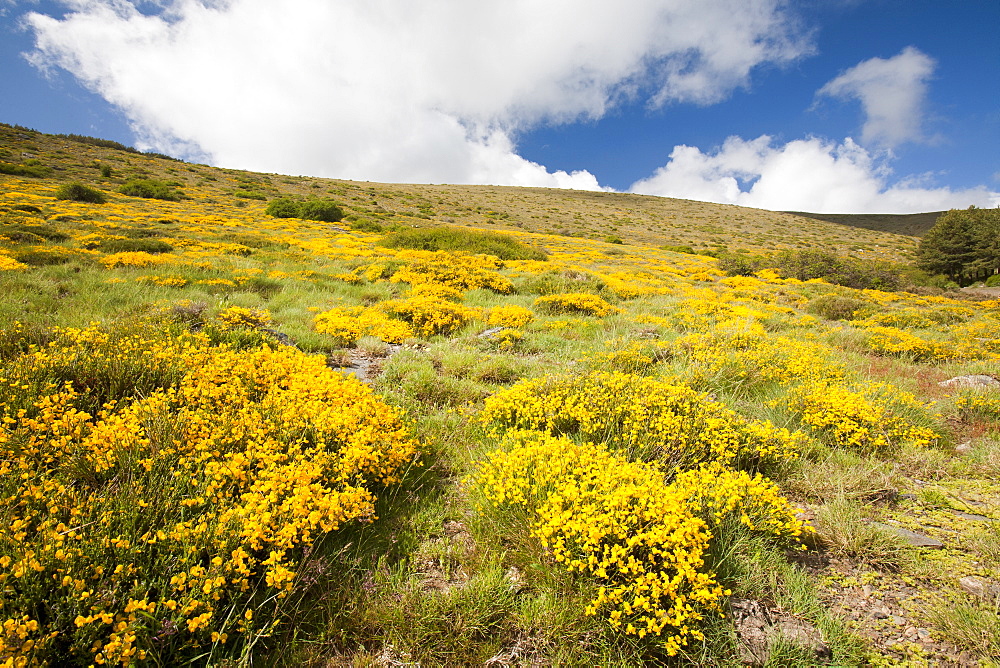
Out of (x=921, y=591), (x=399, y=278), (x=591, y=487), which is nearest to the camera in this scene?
(x=921, y=591)

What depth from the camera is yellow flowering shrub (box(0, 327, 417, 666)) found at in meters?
1.81

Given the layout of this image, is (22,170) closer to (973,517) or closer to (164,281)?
(164,281)

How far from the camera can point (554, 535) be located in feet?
8.59

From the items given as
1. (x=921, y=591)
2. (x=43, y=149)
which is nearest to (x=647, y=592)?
(x=921, y=591)

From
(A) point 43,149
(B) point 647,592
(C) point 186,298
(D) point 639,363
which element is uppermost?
(A) point 43,149

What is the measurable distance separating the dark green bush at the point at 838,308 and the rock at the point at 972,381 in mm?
5897

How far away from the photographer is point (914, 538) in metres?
2.87

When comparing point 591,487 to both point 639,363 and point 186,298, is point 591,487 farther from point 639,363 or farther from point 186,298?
point 186,298

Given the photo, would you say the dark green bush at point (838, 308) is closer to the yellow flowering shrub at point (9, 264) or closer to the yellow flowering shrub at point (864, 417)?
the yellow flowering shrub at point (864, 417)

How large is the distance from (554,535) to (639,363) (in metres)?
3.78

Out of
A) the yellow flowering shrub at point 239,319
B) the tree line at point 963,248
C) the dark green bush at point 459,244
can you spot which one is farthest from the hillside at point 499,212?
the yellow flowering shrub at point 239,319

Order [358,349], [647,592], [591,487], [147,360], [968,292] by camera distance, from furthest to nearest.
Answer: [968,292] → [358,349] → [147,360] → [591,487] → [647,592]

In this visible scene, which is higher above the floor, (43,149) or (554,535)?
(43,149)

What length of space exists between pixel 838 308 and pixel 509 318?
10708 millimetres
